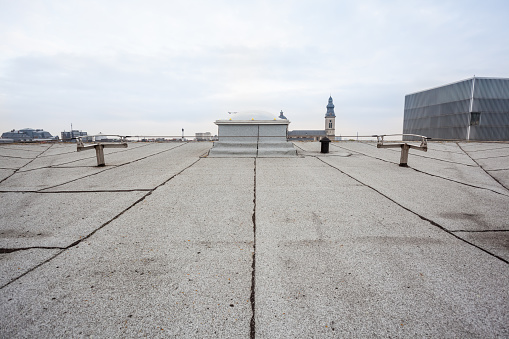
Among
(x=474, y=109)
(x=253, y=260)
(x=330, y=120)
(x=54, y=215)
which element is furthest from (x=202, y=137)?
(x=330, y=120)

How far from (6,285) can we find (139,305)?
1604mm

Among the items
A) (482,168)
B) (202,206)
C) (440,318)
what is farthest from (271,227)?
(482,168)

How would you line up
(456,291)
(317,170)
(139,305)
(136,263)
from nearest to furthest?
1. (139,305)
2. (456,291)
3. (136,263)
4. (317,170)

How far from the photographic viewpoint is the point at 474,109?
55719mm

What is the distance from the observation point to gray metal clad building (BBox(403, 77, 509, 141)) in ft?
181

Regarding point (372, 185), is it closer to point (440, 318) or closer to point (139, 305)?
point (440, 318)

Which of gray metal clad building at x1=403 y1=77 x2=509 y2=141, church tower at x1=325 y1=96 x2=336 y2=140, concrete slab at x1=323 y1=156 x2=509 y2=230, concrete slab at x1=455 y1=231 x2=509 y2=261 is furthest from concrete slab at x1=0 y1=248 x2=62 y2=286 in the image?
church tower at x1=325 y1=96 x2=336 y2=140

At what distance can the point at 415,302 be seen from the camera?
2518mm

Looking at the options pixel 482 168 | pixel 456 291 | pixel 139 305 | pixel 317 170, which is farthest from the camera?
pixel 482 168

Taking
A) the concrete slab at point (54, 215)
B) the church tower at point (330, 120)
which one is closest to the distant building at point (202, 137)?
the concrete slab at point (54, 215)

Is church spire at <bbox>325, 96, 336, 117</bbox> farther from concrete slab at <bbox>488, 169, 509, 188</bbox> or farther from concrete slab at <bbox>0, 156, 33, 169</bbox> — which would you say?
concrete slab at <bbox>0, 156, 33, 169</bbox>

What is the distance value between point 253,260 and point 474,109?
239ft

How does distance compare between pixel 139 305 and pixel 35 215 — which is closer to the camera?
pixel 139 305

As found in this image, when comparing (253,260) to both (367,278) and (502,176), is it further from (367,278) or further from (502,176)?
(502,176)
